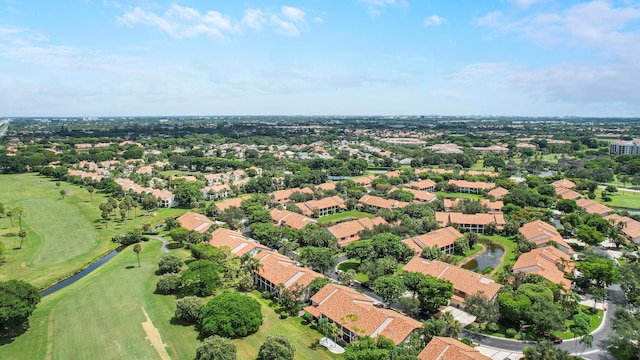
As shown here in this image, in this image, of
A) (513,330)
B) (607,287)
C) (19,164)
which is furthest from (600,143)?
(19,164)

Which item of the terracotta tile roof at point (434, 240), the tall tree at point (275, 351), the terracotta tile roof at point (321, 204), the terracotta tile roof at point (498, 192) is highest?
the terracotta tile roof at point (498, 192)

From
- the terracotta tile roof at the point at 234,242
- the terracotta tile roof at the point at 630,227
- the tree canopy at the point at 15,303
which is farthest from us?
the terracotta tile roof at the point at 630,227

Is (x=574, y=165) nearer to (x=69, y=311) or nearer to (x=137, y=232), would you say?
(x=137, y=232)

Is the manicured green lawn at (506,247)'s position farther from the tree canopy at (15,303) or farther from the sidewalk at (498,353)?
the tree canopy at (15,303)

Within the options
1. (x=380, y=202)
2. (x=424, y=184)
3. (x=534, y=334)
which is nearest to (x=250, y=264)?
(x=534, y=334)

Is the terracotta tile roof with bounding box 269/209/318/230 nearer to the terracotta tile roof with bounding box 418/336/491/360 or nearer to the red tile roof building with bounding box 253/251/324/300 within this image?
the red tile roof building with bounding box 253/251/324/300

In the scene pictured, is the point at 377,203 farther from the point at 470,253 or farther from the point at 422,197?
the point at 470,253

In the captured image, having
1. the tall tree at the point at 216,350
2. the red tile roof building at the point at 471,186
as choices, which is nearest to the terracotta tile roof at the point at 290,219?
the tall tree at the point at 216,350
